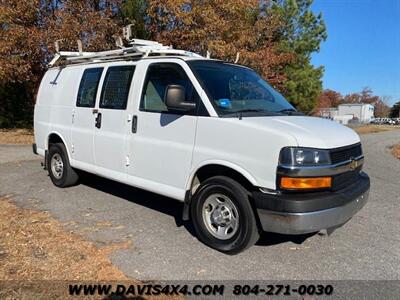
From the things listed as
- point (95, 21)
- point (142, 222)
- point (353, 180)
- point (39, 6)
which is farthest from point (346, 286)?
point (39, 6)

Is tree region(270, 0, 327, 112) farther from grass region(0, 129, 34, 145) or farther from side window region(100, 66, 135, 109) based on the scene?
side window region(100, 66, 135, 109)

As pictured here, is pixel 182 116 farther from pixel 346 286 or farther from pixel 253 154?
pixel 346 286

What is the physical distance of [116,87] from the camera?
19.4 feet

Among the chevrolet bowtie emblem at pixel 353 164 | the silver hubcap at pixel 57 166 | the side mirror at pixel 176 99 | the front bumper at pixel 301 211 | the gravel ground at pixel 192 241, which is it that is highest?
the side mirror at pixel 176 99

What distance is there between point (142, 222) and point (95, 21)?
1073cm

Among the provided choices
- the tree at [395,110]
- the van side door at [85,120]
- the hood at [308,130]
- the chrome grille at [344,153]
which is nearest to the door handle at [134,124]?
the van side door at [85,120]

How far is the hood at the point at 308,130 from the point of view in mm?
4023

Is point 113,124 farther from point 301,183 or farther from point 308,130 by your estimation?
point 301,183

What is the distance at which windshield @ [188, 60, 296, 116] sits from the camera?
15.6 feet

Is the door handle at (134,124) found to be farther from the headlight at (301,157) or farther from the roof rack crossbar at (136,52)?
the headlight at (301,157)

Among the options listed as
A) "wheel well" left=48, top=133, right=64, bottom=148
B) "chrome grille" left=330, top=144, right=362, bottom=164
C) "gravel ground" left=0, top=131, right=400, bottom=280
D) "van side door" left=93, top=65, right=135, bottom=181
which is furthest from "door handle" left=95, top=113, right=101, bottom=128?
"chrome grille" left=330, top=144, right=362, bottom=164

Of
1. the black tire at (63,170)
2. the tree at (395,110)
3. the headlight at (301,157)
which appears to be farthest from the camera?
the tree at (395,110)

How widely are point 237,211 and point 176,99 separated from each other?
142 cm

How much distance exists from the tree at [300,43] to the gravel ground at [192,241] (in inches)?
622
